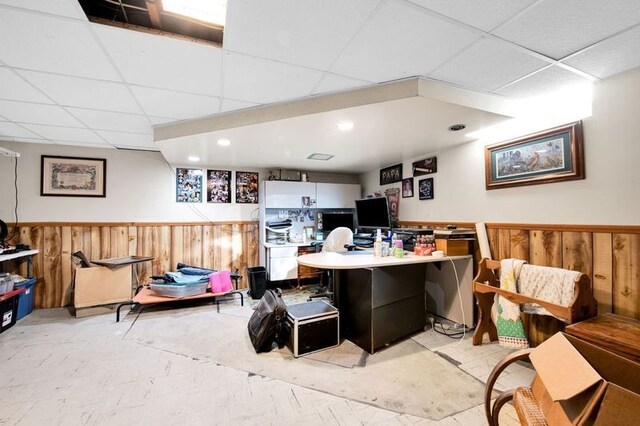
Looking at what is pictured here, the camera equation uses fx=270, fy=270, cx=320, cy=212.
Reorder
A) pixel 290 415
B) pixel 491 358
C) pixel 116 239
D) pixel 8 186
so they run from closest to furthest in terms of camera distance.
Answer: pixel 290 415
pixel 491 358
pixel 8 186
pixel 116 239

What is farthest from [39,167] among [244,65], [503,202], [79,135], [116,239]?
[503,202]

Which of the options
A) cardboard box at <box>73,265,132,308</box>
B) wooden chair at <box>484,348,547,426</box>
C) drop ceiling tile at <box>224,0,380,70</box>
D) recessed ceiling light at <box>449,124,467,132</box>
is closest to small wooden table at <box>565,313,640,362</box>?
wooden chair at <box>484,348,547,426</box>

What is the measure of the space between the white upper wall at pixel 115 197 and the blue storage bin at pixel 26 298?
Result: 0.90 m

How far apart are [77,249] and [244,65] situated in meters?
4.07

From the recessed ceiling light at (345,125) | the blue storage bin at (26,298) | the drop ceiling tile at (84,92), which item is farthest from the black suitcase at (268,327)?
the blue storage bin at (26,298)

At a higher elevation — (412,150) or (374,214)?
(412,150)

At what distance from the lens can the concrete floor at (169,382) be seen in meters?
1.76

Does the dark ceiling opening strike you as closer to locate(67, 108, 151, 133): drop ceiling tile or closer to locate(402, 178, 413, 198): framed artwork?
locate(67, 108, 151, 133): drop ceiling tile

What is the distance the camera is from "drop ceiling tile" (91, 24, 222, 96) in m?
1.57

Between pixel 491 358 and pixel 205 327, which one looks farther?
pixel 205 327

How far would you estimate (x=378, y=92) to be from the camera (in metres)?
2.12

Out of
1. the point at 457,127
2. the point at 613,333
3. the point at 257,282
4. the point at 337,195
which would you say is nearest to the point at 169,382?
the point at 257,282

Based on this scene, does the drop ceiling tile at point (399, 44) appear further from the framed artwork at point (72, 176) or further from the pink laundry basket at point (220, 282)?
the framed artwork at point (72, 176)

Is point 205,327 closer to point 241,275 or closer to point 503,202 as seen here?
point 241,275
